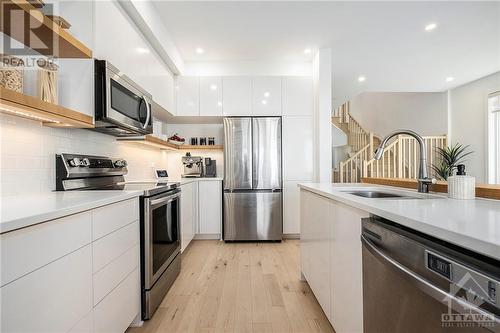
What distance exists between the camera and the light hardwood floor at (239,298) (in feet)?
5.36

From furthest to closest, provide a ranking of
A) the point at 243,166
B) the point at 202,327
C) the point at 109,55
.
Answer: the point at 243,166, the point at 109,55, the point at 202,327

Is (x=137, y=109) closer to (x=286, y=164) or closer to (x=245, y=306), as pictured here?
(x=245, y=306)

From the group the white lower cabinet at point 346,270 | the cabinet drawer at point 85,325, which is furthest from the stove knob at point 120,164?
the white lower cabinet at point 346,270

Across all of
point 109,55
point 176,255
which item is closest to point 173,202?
point 176,255

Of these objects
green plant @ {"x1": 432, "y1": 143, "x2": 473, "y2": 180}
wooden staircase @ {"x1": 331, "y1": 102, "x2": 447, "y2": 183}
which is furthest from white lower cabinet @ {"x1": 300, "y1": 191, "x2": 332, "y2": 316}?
green plant @ {"x1": 432, "y1": 143, "x2": 473, "y2": 180}

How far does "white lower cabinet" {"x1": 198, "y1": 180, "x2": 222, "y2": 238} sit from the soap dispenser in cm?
282

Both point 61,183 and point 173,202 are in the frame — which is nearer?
point 61,183

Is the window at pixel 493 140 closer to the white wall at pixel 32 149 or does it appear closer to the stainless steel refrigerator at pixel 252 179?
the stainless steel refrigerator at pixel 252 179

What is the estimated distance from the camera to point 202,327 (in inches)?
63.7

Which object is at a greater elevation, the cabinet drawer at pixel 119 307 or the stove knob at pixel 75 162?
the stove knob at pixel 75 162

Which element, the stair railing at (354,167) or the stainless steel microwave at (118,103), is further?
the stair railing at (354,167)

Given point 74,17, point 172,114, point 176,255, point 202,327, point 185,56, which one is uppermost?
point 185,56

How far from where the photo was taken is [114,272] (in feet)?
4.28

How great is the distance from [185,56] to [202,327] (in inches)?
136
